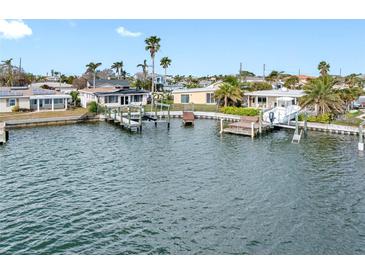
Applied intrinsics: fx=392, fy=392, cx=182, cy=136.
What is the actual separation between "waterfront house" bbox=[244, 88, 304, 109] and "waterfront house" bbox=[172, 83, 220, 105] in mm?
6531

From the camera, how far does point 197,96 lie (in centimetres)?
6400

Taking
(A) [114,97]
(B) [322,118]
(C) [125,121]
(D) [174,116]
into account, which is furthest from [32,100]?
(B) [322,118]

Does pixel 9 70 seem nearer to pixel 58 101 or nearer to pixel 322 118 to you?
pixel 58 101

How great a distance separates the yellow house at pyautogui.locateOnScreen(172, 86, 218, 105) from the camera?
63.0 meters

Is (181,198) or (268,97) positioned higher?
(268,97)

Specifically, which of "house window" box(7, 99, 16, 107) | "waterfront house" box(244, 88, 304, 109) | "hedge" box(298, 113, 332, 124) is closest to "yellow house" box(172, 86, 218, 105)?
"waterfront house" box(244, 88, 304, 109)

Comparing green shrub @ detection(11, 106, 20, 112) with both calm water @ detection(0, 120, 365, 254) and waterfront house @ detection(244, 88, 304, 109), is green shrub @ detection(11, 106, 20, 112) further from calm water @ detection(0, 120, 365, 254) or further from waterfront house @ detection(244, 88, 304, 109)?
waterfront house @ detection(244, 88, 304, 109)

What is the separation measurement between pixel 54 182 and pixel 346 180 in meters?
16.9

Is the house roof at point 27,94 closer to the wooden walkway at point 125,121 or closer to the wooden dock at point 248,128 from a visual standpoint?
the wooden walkway at point 125,121

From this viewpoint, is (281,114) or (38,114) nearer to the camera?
(281,114)

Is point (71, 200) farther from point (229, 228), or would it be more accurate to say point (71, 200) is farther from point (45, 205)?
point (229, 228)

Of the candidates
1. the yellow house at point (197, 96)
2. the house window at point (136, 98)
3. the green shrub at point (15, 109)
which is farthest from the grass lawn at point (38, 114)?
the yellow house at point (197, 96)

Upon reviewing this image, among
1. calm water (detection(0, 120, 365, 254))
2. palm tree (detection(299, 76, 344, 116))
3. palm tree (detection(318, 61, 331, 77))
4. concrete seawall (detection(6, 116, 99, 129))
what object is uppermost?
palm tree (detection(318, 61, 331, 77))
